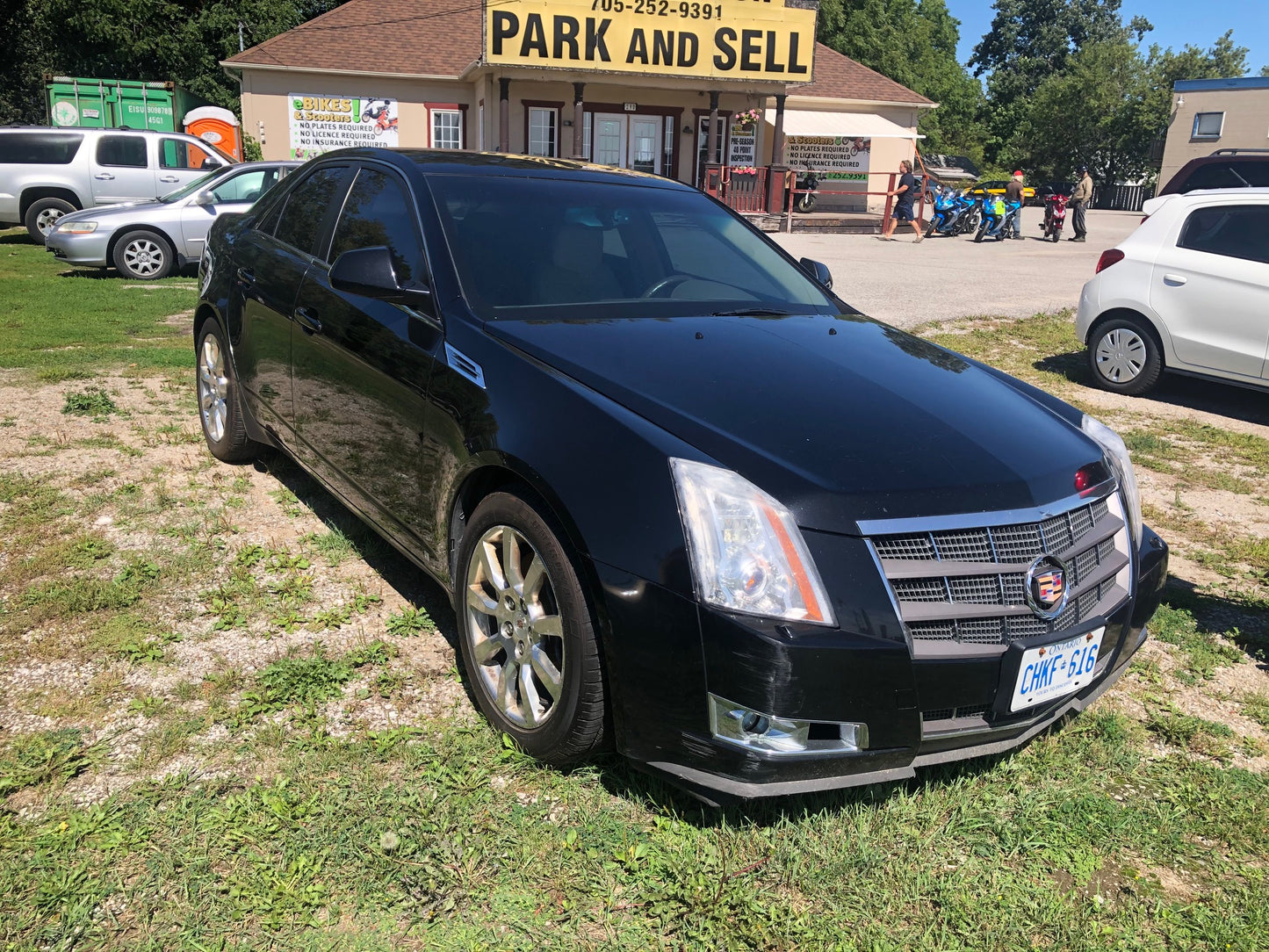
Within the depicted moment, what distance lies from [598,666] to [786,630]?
0.53 metres

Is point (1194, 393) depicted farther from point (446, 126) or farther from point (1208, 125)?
point (1208, 125)

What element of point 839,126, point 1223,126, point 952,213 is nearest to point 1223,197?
point 952,213

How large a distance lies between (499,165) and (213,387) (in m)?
2.44

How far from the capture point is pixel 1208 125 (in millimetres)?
36125

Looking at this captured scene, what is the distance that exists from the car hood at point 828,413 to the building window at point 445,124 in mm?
26800

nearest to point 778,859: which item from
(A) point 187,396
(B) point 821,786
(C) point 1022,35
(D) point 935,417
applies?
(B) point 821,786

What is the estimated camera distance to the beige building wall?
111 feet

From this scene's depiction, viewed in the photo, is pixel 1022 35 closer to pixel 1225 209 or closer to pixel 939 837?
pixel 1225 209

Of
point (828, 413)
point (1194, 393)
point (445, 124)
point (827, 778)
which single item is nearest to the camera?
point (827, 778)

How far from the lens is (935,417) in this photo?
2959mm

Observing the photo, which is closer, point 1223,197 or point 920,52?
point 1223,197

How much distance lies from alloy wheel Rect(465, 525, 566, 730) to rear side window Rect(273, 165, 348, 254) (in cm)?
206

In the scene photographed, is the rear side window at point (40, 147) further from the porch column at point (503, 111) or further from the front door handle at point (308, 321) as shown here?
the front door handle at point (308, 321)

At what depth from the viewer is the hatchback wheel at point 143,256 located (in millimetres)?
12977
